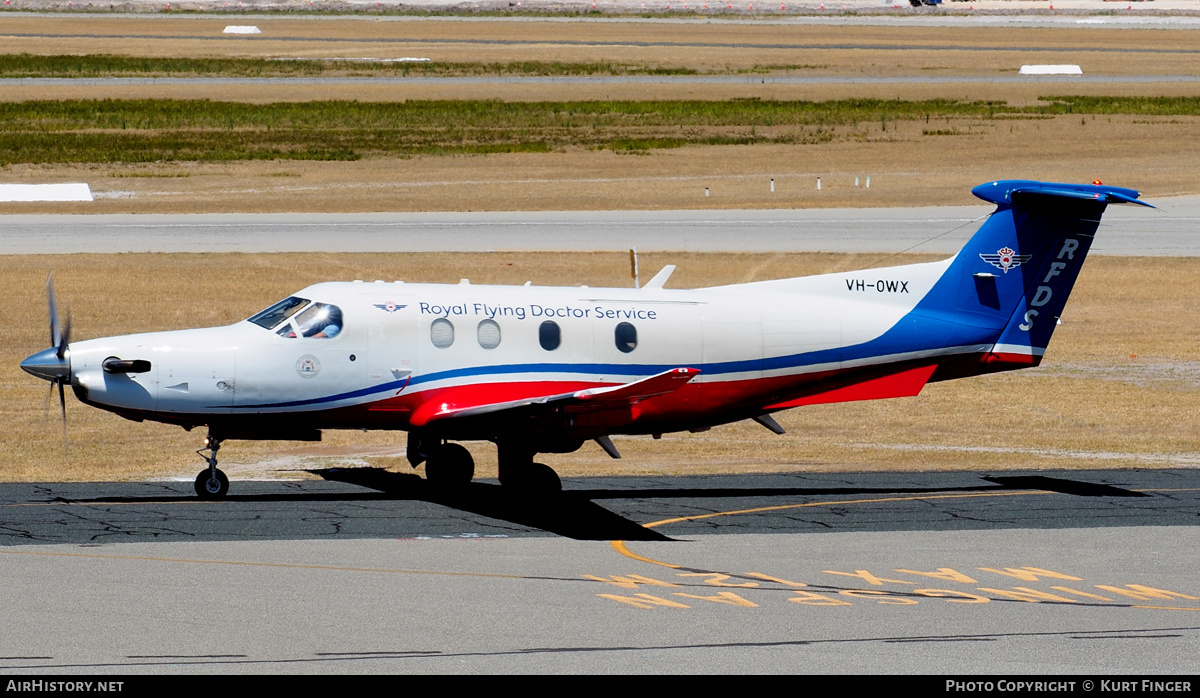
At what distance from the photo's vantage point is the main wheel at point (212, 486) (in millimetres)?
19219

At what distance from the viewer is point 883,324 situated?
2027cm

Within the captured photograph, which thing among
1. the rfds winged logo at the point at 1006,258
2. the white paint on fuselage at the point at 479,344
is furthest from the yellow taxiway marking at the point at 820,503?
the rfds winged logo at the point at 1006,258

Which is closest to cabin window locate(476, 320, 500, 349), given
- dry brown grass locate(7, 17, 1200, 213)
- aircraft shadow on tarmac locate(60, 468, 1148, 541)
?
aircraft shadow on tarmac locate(60, 468, 1148, 541)

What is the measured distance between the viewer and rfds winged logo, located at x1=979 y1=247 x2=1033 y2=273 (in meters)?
20.7

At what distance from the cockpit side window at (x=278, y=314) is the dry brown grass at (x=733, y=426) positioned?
10.8 ft

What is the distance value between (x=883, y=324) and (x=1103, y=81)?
76.6m

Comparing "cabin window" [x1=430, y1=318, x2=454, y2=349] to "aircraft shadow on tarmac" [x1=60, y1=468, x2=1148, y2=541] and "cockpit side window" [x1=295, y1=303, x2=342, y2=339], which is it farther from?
"aircraft shadow on tarmac" [x1=60, y1=468, x2=1148, y2=541]

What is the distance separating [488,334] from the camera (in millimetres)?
19516

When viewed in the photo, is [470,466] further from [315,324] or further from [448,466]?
[315,324]

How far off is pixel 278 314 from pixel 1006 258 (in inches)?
384

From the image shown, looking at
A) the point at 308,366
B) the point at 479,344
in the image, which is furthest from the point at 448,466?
the point at 308,366

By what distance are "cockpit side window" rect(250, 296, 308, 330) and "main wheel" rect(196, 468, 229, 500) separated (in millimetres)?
1984
